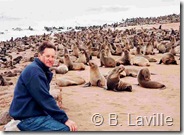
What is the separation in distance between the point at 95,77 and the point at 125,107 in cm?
89

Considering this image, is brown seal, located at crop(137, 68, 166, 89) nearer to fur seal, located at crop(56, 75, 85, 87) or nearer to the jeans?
fur seal, located at crop(56, 75, 85, 87)

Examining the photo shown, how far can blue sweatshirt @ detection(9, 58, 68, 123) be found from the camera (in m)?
2.28

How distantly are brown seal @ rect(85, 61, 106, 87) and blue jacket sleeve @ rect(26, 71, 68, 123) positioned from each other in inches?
79.7

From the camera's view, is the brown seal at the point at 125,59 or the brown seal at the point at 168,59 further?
the brown seal at the point at 125,59

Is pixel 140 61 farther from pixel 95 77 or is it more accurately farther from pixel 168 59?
pixel 95 77

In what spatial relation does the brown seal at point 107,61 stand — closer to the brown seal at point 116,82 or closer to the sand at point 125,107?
the brown seal at point 116,82

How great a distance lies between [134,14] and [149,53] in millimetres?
1876

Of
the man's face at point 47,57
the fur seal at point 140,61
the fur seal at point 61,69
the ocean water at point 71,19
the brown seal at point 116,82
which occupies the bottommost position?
the brown seal at point 116,82

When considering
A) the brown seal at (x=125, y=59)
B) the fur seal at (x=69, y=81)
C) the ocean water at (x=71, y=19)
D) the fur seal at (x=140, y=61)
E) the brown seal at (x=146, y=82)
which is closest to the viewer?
the ocean water at (x=71, y=19)

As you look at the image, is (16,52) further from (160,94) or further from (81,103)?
(160,94)

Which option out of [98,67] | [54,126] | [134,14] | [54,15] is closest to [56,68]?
[98,67]

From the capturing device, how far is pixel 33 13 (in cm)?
397

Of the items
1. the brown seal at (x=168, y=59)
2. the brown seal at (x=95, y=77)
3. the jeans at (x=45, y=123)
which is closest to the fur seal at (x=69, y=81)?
the brown seal at (x=95, y=77)

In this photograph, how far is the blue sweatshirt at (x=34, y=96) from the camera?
7.48 ft
